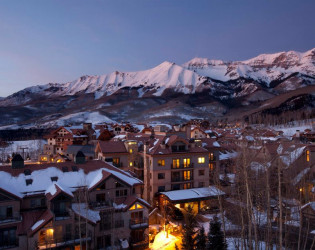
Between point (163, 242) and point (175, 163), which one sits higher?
point (175, 163)

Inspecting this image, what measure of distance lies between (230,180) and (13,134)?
133 meters

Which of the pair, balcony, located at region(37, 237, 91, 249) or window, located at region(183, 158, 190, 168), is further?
window, located at region(183, 158, 190, 168)

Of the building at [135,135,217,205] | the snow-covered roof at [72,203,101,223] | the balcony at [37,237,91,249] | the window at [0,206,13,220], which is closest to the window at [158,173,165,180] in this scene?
the building at [135,135,217,205]

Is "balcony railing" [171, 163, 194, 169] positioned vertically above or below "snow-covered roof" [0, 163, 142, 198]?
below

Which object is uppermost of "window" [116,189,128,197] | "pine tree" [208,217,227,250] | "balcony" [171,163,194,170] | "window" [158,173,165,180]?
"balcony" [171,163,194,170]

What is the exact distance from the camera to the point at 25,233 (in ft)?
77.9

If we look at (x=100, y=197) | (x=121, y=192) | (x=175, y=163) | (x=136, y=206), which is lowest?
(x=136, y=206)

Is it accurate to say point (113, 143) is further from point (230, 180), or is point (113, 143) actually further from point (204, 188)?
point (230, 180)

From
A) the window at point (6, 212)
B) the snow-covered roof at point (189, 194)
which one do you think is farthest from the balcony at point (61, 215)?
the snow-covered roof at point (189, 194)

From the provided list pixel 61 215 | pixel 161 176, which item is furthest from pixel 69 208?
pixel 161 176

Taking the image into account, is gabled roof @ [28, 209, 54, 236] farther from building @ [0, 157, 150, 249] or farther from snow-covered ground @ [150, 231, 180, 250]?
snow-covered ground @ [150, 231, 180, 250]

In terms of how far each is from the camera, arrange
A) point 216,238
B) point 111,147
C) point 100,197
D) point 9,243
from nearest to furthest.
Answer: point 216,238 < point 9,243 < point 100,197 < point 111,147

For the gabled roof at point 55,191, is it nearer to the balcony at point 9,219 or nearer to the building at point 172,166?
the balcony at point 9,219

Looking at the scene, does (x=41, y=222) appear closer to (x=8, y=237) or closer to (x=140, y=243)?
(x=8, y=237)
